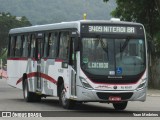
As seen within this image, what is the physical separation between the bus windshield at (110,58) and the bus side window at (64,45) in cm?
130

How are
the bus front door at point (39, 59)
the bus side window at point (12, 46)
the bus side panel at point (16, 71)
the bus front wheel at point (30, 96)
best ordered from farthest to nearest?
the bus side window at point (12, 46), the bus side panel at point (16, 71), the bus front wheel at point (30, 96), the bus front door at point (39, 59)

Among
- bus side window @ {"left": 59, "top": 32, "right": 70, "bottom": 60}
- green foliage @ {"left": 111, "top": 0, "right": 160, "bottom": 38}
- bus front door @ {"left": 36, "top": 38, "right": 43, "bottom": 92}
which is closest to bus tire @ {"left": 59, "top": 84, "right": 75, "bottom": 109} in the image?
bus side window @ {"left": 59, "top": 32, "right": 70, "bottom": 60}

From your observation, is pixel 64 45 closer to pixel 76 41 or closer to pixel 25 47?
pixel 76 41

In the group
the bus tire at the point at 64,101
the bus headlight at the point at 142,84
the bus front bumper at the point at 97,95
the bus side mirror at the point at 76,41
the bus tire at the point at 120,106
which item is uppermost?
the bus side mirror at the point at 76,41

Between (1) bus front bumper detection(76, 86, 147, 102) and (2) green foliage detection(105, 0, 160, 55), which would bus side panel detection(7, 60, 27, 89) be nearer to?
(1) bus front bumper detection(76, 86, 147, 102)

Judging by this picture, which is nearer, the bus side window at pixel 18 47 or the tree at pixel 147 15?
the bus side window at pixel 18 47

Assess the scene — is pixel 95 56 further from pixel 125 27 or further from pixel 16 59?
pixel 16 59

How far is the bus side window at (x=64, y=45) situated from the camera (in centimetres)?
2150

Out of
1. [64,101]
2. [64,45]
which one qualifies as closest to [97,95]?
[64,101]

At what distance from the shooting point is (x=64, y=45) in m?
21.8

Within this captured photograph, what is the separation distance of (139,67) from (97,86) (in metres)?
1.54

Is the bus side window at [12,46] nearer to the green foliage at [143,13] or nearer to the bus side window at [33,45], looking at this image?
the bus side window at [33,45]

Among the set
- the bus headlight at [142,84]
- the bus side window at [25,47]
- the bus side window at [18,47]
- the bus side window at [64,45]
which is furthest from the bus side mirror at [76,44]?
the bus side window at [18,47]

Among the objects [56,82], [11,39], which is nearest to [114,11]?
[11,39]
